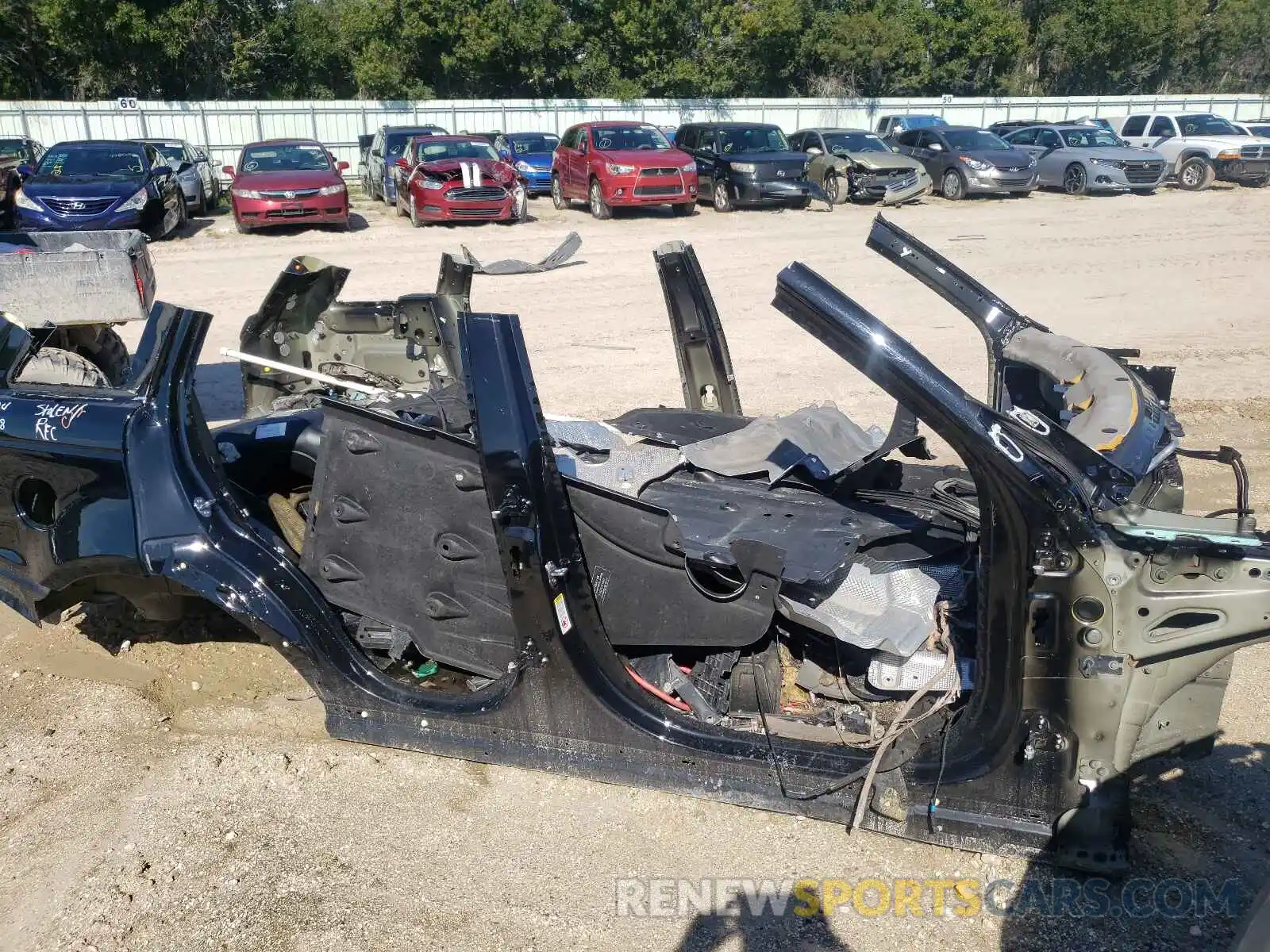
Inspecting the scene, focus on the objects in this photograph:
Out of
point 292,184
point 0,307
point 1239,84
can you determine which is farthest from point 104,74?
point 1239,84

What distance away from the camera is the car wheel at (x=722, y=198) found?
1977 centimetres

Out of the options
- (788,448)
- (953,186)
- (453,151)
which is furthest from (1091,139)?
(788,448)

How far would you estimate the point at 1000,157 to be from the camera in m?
21.5

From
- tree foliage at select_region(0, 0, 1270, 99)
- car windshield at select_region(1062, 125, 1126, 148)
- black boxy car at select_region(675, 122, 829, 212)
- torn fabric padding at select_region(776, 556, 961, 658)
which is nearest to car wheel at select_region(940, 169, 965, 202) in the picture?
black boxy car at select_region(675, 122, 829, 212)

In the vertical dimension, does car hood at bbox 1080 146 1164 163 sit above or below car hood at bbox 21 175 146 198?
below

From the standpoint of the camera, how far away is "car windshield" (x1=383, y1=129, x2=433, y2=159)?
68.2ft

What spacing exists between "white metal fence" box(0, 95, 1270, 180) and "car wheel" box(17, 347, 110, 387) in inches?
980

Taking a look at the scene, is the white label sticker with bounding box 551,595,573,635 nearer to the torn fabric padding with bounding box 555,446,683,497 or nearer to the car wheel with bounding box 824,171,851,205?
the torn fabric padding with bounding box 555,446,683,497

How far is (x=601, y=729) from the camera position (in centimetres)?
314

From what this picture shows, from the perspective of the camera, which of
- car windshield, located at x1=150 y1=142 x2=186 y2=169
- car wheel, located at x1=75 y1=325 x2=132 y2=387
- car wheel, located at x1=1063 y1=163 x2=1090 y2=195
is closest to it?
car wheel, located at x1=75 y1=325 x2=132 y2=387

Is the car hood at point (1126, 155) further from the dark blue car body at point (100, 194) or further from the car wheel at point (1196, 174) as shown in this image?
the dark blue car body at point (100, 194)

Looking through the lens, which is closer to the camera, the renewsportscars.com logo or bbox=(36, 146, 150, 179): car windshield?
the renewsportscars.com logo

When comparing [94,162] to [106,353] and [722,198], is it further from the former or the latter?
[106,353]

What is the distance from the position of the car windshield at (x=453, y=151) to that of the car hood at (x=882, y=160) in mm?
7575
